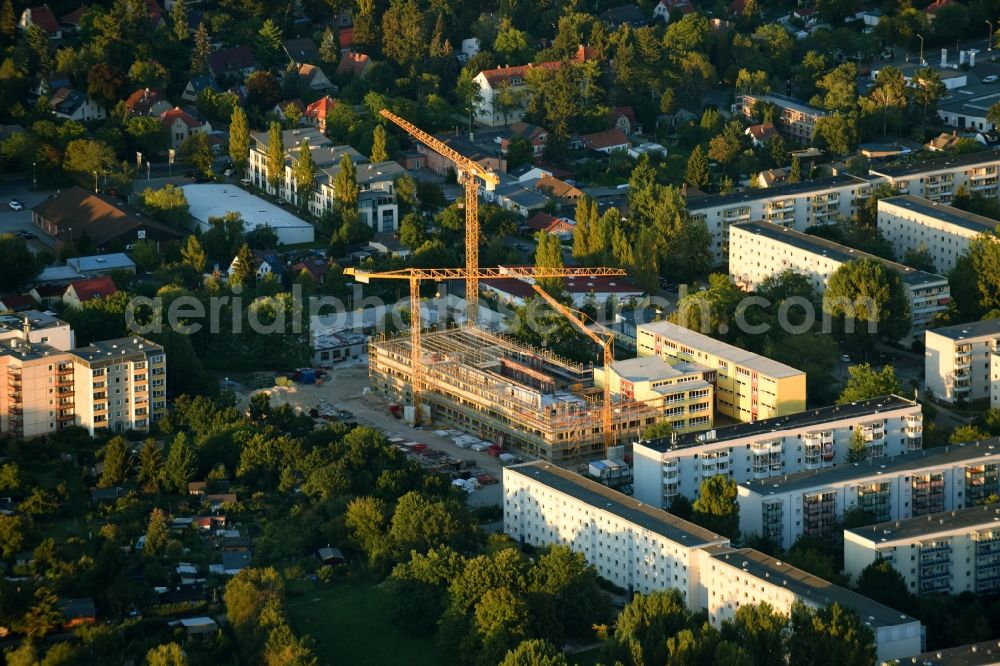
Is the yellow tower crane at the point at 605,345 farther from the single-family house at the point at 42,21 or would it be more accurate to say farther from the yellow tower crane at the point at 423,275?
the single-family house at the point at 42,21

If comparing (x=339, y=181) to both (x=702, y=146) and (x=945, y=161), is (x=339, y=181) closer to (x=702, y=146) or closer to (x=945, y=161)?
(x=702, y=146)

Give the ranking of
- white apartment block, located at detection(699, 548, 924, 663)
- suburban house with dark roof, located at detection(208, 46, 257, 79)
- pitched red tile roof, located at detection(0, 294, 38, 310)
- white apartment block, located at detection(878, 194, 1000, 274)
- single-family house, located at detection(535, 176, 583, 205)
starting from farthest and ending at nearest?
1. suburban house with dark roof, located at detection(208, 46, 257, 79)
2. single-family house, located at detection(535, 176, 583, 205)
3. white apartment block, located at detection(878, 194, 1000, 274)
4. pitched red tile roof, located at detection(0, 294, 38, 310)
5. white apartment block, located at detection(699, 548, 924, 663)

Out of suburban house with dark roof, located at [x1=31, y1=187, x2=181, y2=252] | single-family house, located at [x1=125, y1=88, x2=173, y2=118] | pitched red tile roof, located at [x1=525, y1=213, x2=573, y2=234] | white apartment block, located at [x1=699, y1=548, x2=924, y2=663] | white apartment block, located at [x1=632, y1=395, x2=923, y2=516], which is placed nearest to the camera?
white apartment block, located at [x1=699, y1=548, x2=924, y2=663]

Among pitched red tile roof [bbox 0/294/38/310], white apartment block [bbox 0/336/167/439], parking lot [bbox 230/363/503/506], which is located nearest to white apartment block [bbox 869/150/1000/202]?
parking lot [bbox 230/363/503/506]

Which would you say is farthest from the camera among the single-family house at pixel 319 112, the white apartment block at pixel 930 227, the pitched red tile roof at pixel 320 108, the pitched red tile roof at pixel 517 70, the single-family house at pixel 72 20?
the single-family house at pixel 72 20

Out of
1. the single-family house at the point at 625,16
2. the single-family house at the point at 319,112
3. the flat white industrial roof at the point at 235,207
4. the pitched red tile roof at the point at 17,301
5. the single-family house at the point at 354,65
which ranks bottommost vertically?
the pitched red tile roof at the point at 17,301

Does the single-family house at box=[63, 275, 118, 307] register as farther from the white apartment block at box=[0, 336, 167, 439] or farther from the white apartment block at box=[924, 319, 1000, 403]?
the white apartment block at box=[924, 319, 1000, 403]

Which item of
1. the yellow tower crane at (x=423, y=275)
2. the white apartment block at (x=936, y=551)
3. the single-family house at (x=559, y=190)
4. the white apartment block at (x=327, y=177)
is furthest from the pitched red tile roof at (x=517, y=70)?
the white apartment block at (x=936, y=551)
